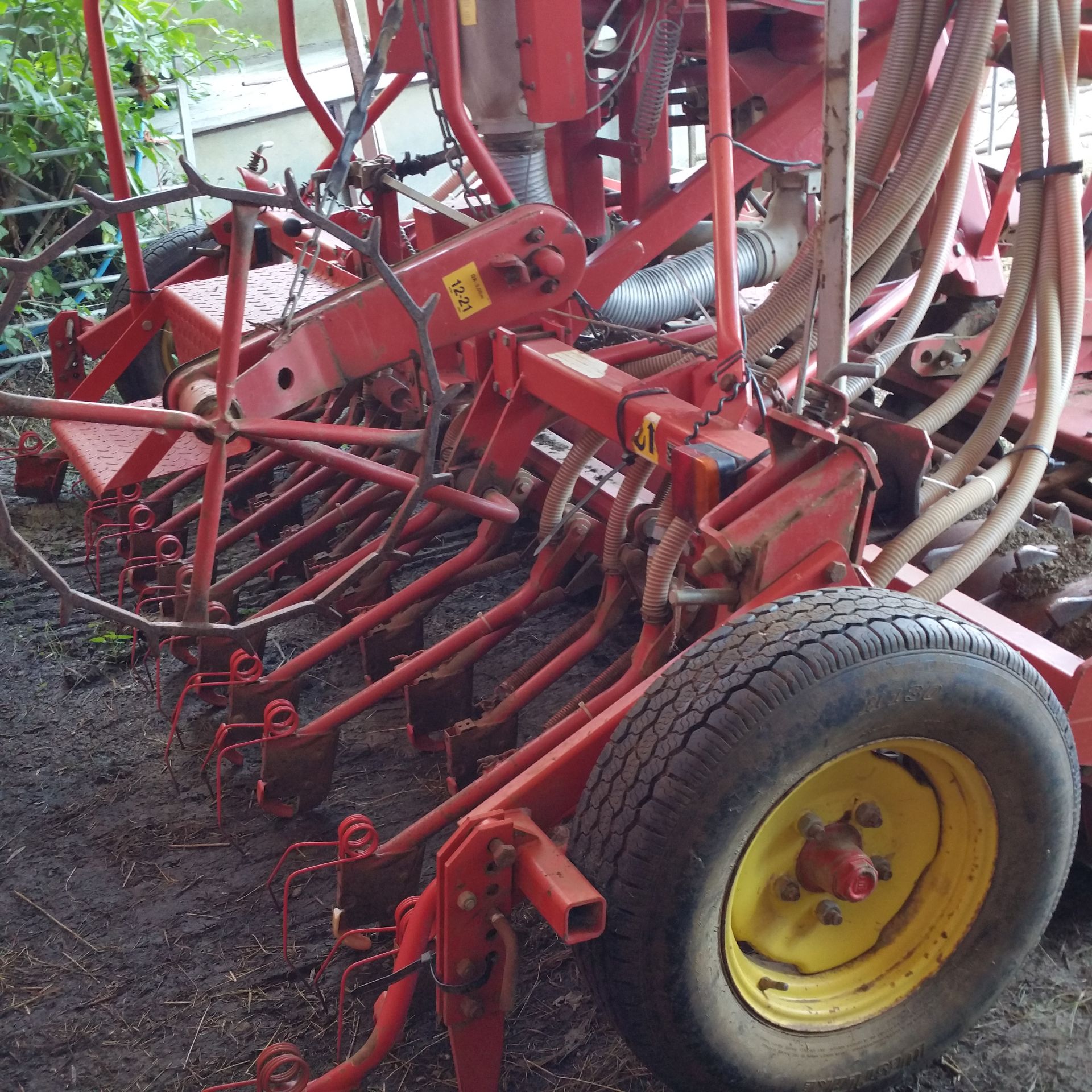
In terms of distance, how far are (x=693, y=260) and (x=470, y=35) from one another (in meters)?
0.92

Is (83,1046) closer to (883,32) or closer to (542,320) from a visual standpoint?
(542,320)

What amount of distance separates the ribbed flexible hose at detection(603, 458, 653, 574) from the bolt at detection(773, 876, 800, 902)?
2.82 ft

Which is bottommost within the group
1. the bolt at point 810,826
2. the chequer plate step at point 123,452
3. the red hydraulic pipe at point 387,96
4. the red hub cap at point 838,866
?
the red hub cap at point 838,866

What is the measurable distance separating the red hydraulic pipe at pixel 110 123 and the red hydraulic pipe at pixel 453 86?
863 mm

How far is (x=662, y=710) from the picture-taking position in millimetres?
1495

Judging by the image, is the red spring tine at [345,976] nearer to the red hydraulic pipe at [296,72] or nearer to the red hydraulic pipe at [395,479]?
the red hydraulic pipe at [395,479]

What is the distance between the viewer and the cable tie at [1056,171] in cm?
225

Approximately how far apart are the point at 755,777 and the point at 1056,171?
1.55 m

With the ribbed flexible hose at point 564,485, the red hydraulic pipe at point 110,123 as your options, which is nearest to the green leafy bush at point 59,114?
the red hydraulic pipe at point 110,123


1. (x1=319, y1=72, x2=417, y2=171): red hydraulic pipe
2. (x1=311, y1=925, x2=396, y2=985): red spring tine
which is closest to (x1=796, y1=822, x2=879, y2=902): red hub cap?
(x1=311, y1=925, x2=396, y2=985): red spring tine

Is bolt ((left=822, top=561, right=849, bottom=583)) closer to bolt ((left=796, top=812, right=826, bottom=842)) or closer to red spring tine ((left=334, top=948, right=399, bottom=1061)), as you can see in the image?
bolt ((left=796, top=812, right=826, bottom=842))

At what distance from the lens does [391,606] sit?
8.13 feet

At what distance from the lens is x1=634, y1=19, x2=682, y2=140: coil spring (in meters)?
2.71

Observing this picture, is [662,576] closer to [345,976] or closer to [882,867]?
[882,867]
